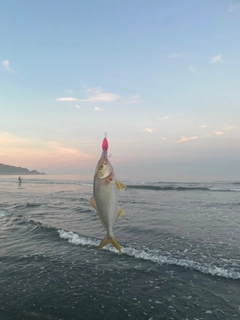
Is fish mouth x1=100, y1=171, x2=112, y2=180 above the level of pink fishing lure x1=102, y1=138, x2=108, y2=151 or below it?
below

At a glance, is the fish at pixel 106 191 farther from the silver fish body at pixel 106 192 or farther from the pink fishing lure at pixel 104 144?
the pink fishing lure at pixel 104 144

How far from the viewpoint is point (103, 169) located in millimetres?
3160

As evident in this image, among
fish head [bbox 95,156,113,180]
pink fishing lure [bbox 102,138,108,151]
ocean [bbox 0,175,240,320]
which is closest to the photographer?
pink fishing lure [bbox 102,138,108,151]

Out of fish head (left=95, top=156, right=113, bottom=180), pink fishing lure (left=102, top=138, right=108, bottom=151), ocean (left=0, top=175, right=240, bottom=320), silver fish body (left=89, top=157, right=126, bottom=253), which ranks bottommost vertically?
ocean (left=0, top=175, right=240, bottom=320)

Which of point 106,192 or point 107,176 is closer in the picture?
point 107,176

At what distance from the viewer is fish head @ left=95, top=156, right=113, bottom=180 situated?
10.2ft

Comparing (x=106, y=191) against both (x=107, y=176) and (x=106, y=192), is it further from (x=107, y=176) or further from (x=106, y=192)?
(x=107, y=176)

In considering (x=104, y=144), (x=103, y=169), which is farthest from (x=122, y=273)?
(x=104, y=144)

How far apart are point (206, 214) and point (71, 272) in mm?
14801

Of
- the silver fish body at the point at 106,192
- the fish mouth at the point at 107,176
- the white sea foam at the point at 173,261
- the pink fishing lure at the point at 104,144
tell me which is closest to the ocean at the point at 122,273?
the white sea foam at the point at 173,261

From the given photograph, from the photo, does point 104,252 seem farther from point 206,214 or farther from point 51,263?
point 206,214

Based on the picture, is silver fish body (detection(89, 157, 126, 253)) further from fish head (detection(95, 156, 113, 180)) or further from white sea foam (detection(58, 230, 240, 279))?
white sea foam (detection(58, 230, 240, 279))

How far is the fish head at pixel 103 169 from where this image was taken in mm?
3115

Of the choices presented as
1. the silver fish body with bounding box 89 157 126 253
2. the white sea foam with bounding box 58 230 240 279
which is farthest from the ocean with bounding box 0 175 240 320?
the silver fish body with bounding box 89 157 126 253
